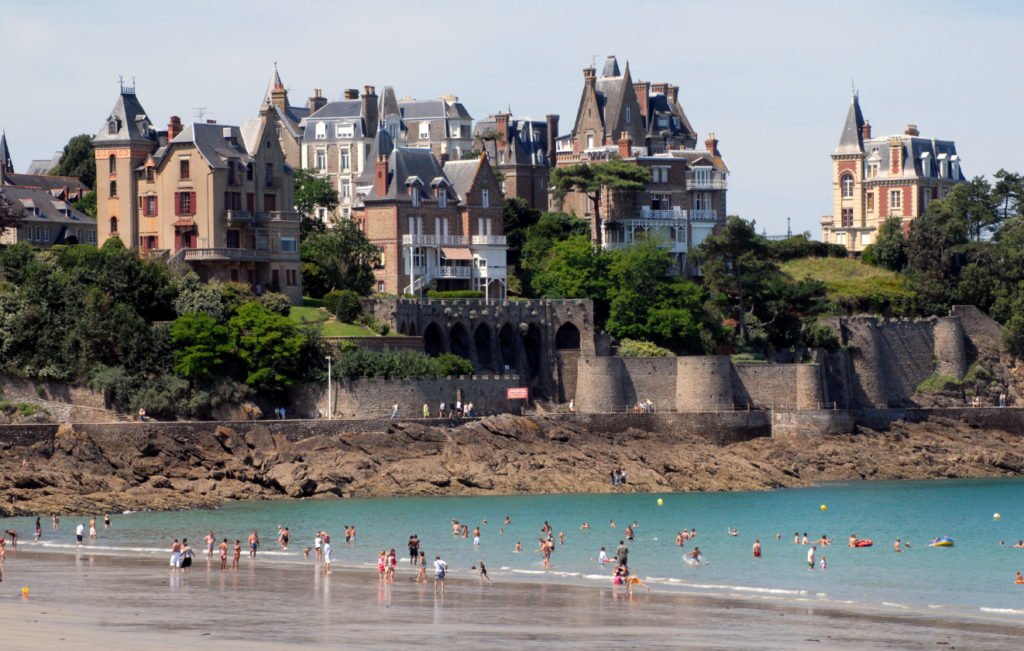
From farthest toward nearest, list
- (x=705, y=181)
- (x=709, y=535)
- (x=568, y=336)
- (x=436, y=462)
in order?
(x=705, y=181) → (x=568, y=336) → (x=436, y=462) → (x=709, y=535)

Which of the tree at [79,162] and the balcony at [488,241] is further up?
the tree at [79,162]

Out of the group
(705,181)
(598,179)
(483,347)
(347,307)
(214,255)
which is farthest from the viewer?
(705,181)

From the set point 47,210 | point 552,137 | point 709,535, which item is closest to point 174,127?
point 47,210

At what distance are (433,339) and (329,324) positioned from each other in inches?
204

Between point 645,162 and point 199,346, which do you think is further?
point 645,162

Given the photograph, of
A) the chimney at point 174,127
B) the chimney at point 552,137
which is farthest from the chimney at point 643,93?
the chimney at point 174,127

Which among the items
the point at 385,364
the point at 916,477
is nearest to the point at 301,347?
the point at 385,364

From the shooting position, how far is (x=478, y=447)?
60.6 m

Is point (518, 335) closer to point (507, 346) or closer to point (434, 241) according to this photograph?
point (507, 346)

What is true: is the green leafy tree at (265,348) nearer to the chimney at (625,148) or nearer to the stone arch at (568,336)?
the stone arch at (568,336)

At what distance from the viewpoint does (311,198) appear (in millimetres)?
82500

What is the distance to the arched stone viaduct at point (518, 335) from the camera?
228 feet

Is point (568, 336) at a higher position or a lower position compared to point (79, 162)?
lower

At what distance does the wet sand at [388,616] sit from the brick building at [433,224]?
35.5 metres
